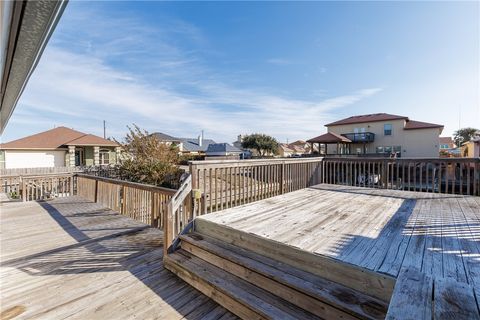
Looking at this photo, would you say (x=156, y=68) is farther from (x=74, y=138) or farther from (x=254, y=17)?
(x=74, y=138)

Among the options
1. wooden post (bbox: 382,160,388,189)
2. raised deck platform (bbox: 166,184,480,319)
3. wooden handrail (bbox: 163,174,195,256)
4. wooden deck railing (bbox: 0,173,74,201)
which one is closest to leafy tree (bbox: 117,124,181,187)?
wooden deck railing (bbox: 0,173,74,201)

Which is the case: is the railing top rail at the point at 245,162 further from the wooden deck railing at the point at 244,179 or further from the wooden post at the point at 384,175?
the wooden post at the point at 384,175

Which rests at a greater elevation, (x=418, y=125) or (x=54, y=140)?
(x=418, y=125)

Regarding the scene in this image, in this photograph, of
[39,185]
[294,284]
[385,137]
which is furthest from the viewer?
[385,137]

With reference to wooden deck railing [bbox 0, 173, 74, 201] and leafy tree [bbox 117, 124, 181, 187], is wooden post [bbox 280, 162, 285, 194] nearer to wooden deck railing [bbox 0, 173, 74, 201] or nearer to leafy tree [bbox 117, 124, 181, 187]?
leafy tree [bbox 117, 124, 181, 187]

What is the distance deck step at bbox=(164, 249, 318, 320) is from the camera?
5.77 ft

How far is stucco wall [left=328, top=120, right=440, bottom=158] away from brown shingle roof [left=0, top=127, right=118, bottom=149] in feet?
82.9

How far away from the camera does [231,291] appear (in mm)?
1999

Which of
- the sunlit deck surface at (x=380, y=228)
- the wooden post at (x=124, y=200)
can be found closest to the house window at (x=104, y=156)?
the wooden post at (x=124, y=200)

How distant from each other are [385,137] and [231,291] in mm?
26085

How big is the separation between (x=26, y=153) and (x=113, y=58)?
593 inches

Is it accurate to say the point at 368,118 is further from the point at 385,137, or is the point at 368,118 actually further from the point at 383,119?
the point at 385,137

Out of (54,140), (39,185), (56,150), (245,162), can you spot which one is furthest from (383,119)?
(54,140)

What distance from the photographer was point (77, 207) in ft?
18.9
